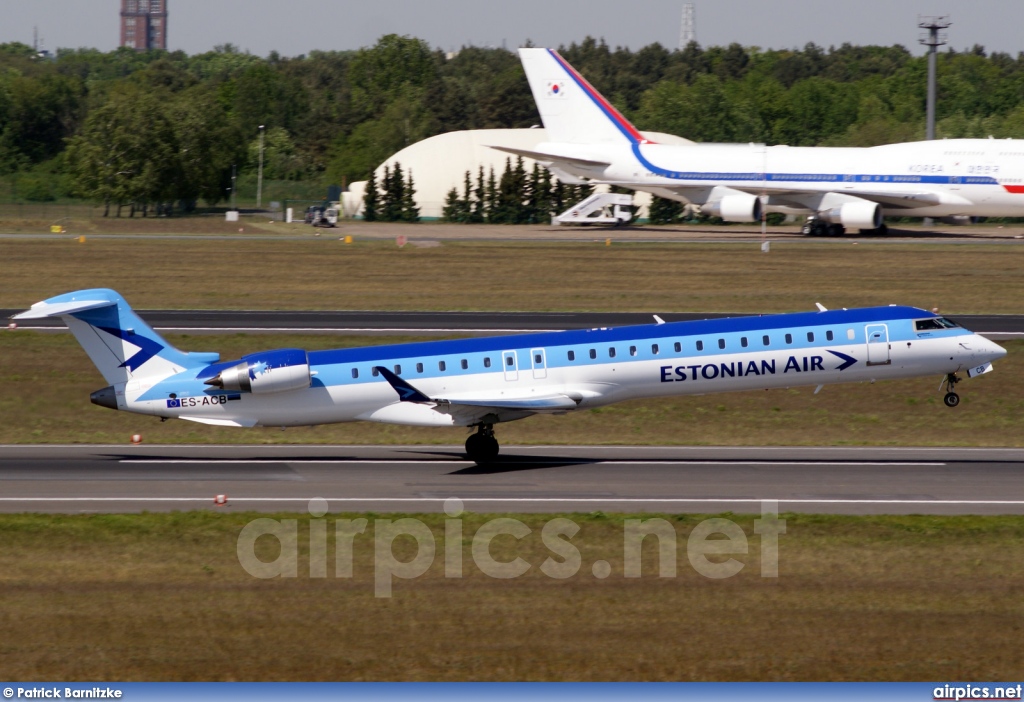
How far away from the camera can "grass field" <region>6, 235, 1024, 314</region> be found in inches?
2281

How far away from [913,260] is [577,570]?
5511 cm

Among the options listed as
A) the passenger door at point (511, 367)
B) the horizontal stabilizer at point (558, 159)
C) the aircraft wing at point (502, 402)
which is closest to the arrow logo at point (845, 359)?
the aircraft wing at point (502, 402)

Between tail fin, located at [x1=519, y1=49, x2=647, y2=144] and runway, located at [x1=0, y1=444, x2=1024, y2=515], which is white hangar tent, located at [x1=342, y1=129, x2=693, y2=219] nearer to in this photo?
tail fin, located at [x1=519, y1=49, x2=647, y2=144]

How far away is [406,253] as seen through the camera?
253 feet

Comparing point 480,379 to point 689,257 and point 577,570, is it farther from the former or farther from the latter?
point 689,257

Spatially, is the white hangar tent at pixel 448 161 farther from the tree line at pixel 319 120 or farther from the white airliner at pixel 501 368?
the white airliner at pixel 501 368

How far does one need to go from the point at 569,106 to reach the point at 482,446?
65543 millimetres

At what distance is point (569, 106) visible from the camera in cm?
9262

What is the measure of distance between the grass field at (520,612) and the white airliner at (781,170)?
6287cm

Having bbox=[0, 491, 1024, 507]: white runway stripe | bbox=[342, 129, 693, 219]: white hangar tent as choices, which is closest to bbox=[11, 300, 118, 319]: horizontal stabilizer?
bbox=[0, 491, 1024, 507]: white runway stripe

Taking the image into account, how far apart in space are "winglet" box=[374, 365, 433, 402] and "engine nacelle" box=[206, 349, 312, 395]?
78.4 inches

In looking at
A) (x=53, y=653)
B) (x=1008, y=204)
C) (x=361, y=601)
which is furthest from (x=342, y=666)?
(x=1008, y=204)

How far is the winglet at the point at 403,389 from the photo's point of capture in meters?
28.2

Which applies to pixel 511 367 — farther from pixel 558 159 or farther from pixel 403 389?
pixel 558 159
